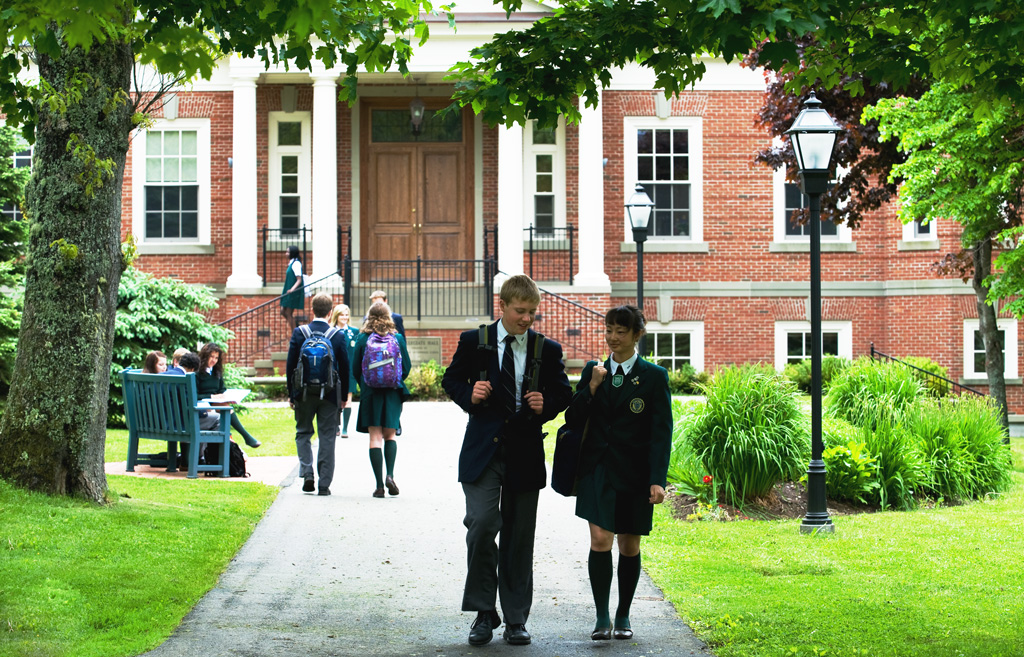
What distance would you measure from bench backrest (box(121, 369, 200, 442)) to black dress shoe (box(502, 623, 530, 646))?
18.7 ft

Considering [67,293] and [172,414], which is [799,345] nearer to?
[172,414]

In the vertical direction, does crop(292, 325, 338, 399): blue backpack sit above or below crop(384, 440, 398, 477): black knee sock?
above

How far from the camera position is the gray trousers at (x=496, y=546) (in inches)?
228

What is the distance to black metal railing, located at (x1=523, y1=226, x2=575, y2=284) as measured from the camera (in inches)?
913

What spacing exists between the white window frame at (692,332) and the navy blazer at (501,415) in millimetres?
17682

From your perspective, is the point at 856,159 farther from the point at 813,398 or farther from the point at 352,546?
the point at 352,546

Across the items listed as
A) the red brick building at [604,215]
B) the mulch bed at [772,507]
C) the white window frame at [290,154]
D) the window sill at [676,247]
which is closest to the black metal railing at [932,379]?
the red brick building at [604,215]

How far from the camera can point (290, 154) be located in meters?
23.5

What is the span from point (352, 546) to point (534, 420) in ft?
9.16

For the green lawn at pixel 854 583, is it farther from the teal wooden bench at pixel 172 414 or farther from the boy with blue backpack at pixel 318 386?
the teal wooden bench at pixel 172 414

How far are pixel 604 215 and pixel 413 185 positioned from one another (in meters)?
3.83

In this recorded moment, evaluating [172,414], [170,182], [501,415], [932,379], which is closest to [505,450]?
[501,415]

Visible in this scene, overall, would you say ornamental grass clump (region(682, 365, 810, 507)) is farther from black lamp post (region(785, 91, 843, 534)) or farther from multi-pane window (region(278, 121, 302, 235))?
multi-pane window (region(278, 121, 302, 235))

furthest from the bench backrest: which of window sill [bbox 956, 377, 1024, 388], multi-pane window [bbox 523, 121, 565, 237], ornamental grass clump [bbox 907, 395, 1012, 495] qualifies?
window sill [bbox 956, 377, 1024, 388]
